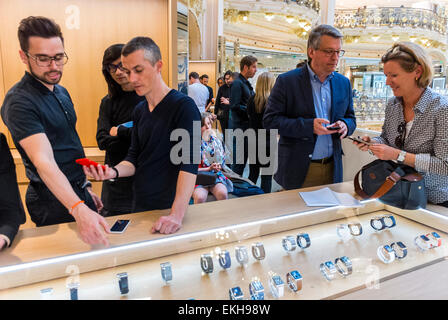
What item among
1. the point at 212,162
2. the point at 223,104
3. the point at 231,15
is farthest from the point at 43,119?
the point at 231,15

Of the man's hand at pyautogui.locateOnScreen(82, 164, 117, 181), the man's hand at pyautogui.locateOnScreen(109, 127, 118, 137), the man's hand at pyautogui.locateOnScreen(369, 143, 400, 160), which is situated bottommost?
the man's hand at pyautogui.locateOnScreen(82, 164, 117, 181)

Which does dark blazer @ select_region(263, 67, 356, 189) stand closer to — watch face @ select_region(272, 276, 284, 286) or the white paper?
the white paper

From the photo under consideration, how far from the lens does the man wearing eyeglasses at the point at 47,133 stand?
120 centimetres

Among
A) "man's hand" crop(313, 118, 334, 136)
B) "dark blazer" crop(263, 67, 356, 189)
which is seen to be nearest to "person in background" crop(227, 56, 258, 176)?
"dark blazer" crop(263, 67, 356, 189)

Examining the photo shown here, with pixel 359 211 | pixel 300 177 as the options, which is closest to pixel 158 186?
pixel 359 211

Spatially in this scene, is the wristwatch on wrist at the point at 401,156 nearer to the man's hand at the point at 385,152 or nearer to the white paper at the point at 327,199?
the man's hand at the point at 385,152

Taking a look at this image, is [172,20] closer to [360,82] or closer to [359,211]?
[359,211]

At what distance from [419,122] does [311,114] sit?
69 cm

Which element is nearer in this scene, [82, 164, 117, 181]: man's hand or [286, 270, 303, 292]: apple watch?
[286, 270, 303, 292]: apple watch

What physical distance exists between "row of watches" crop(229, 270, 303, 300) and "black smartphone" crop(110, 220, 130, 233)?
551mm

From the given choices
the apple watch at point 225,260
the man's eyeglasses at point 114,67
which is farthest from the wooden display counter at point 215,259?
the man's eyeglasses at point 114,67

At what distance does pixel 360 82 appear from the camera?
5773 mm

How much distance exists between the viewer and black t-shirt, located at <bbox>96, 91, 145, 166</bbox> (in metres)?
1.88

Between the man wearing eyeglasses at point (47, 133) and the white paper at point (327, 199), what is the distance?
Result: 3.13 ft
